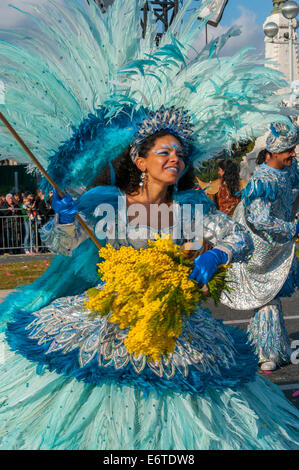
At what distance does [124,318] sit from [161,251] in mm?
340

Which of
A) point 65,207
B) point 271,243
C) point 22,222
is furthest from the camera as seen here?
point 22,222

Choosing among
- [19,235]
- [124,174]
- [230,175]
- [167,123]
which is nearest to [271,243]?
[124,174]

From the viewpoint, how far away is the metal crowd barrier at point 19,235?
13.3 meters

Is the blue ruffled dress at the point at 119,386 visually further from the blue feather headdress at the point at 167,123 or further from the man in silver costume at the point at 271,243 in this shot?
the man in silver costume at the point at 271,243

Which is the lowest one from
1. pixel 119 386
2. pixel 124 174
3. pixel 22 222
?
pixel 22 222

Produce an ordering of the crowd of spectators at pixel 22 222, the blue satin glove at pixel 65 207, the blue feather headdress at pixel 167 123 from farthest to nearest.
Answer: the crowd of spectators at pixel 22 222 < the blue feather headdress at pixel 167 123 < the blue satin glove at pixel 65 207

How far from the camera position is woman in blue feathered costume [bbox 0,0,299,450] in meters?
2.58

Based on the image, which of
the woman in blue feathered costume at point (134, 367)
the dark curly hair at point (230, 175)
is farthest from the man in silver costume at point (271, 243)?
the dark curly hair at point (230, 175)

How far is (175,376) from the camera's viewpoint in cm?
256

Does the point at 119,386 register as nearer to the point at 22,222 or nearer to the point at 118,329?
the point at 118,329

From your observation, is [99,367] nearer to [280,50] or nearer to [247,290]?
[247,290]

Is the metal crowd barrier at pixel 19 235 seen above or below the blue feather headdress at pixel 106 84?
below

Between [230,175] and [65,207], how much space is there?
20.6ft

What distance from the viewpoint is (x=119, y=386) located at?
2.56 m
